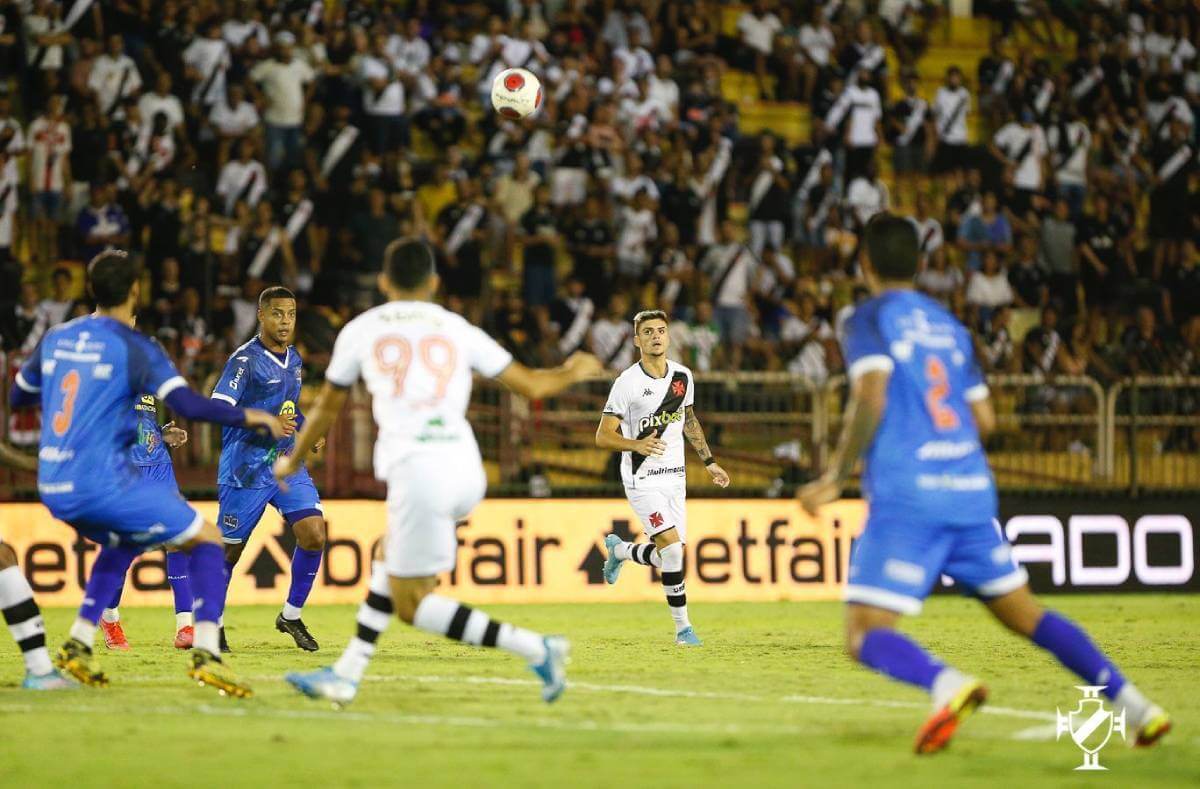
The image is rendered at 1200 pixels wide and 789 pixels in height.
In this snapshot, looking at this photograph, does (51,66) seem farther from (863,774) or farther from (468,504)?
(863,774)

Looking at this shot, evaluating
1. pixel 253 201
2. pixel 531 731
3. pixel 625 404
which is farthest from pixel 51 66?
pixel 531 731

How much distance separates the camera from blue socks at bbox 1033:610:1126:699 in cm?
790

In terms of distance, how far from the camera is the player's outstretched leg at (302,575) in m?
12.9

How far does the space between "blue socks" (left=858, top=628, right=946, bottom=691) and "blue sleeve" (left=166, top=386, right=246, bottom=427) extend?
3.63 m

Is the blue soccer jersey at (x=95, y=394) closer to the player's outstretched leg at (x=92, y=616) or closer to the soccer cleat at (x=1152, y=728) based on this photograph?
the player's outstretched leg at (x=92, y=616)

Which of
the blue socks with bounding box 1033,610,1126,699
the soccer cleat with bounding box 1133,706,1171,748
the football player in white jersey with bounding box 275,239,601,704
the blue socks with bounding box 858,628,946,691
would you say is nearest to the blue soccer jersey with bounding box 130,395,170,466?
the football player in white jersey with bounding box 275,239,601,704

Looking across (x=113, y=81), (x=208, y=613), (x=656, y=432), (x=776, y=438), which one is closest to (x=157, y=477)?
(x=208, y=613)

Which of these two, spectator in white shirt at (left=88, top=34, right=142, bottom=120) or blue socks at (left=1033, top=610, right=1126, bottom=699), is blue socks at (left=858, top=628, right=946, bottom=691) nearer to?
blue socks at (left=1033, top=610, right=1126, bottom=699)

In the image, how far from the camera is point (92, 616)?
1005cm

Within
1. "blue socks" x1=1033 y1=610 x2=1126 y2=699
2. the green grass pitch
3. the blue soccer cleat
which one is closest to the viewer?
the green grass pitch

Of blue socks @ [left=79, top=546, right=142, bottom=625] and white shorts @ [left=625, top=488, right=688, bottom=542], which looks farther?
white shorts @ [left=625, top=488, right=688, bottom=542]

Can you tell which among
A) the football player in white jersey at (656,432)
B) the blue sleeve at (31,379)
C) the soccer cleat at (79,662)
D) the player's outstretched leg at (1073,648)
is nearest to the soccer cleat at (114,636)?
the soccer cleat at (79,662)

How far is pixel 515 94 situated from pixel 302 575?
552cm

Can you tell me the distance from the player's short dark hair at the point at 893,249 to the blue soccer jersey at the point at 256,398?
5.67m
